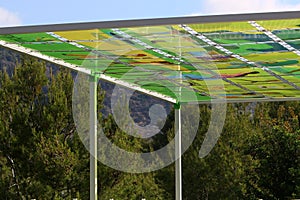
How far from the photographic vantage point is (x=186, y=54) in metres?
9.65

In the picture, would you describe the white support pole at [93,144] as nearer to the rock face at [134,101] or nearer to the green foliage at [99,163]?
the green foliage at [99,163]

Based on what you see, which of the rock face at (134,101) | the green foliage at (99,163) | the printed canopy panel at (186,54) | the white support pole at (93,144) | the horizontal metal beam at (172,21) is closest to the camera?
the horizontal metal beam at (172,21)

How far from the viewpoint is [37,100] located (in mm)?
19938

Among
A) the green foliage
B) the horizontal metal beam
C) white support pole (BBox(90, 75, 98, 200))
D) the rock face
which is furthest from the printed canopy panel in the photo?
the rock face

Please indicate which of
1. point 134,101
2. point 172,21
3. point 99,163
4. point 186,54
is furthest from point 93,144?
point 134,101

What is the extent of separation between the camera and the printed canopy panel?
8078mm

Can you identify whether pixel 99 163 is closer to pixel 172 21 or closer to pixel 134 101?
pixel 134 101

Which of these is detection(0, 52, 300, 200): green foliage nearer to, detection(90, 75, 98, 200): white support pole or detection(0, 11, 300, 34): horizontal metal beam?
detection(90, 75, 98, 200): white support pole

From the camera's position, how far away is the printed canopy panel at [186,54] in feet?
26.5

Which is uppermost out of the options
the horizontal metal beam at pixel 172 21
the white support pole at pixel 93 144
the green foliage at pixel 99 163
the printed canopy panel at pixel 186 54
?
the horizontal metal beam at pixel 172 21

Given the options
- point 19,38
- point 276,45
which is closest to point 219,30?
point 276,45

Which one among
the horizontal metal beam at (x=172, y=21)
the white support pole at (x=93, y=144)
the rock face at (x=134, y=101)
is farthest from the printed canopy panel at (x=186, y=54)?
the rock face at (x=134, y=101)

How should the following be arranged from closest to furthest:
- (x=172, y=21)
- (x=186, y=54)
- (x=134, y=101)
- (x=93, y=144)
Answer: (x=172, y=21)
(x=186, y=54)
(x=93, y=144)
(x=134, y=101)

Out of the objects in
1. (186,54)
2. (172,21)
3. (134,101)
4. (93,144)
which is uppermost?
(172,21)
